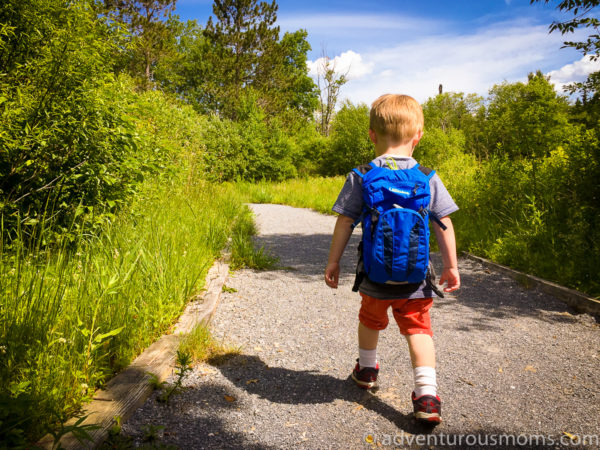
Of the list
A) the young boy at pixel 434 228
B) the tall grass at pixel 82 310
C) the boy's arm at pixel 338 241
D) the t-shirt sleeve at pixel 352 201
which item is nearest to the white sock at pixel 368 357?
the young boy at pixel 434 228

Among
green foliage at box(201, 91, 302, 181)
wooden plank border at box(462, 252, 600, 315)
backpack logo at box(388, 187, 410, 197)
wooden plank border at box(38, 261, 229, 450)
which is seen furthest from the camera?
green foliage at box(201, 91, 302, 181)

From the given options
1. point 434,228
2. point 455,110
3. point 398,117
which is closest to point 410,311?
point 434,228

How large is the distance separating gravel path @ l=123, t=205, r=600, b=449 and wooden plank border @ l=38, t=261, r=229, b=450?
10cm

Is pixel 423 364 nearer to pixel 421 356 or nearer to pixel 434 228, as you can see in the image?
pixel 421 356

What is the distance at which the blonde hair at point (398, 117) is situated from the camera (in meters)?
2.22

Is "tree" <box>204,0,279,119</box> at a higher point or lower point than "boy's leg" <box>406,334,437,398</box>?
higher

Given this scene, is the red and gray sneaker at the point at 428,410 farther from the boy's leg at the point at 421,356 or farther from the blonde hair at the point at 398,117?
the blonde hair at the point at 398,117

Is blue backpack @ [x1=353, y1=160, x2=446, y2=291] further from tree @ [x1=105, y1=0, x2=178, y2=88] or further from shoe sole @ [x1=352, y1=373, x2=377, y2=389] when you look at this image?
tree @ [x1=105, y1=0, x2=178, y2=88]

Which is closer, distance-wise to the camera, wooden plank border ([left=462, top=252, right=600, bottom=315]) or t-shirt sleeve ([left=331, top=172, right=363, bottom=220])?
t-shirt sleeve ([left=331, top=172, right=363, bottom=220])

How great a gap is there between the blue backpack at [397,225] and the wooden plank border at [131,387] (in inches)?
59.0

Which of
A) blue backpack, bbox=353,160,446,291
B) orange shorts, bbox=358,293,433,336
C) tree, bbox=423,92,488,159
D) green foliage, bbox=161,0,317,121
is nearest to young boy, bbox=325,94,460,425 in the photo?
orange shorts, bbox=358,293,433,336

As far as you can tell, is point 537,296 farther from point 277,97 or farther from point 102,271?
point 277,97

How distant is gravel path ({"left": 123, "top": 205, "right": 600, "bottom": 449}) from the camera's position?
7.11ft

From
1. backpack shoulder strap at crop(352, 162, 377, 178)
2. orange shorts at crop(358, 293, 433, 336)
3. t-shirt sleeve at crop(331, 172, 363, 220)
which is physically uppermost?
backpack shoulder strap at crop(352, 162, 377, 178)
